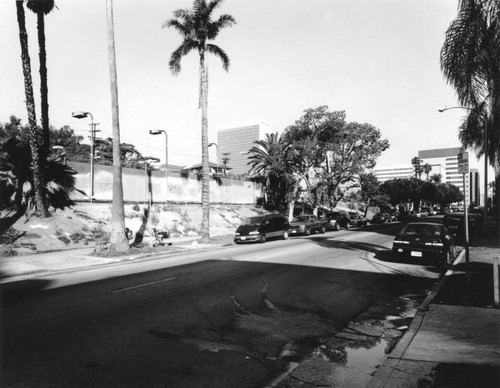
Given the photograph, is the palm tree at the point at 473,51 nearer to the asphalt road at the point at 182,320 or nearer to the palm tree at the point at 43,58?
the asphalt road at the point at 182,320

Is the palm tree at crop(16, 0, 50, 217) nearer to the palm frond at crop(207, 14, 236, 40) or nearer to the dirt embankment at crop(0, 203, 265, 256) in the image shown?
the dirt embankment at crop(0, 203, 265, 256)

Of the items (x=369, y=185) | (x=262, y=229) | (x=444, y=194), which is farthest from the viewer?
(x=444, y=194)

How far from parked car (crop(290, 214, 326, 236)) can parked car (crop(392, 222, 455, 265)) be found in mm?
13419

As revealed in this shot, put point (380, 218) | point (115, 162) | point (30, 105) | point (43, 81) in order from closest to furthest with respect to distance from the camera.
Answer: point (115, 162)
point (30, 105)
point (43, 81)
point (380, 218)

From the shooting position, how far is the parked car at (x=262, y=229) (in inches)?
850

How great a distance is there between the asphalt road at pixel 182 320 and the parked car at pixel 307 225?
1438cm

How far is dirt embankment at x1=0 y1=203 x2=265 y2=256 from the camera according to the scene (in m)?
17.4

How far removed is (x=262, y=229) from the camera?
22125mm

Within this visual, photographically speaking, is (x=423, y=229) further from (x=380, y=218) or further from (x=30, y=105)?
(x=380, y=218)

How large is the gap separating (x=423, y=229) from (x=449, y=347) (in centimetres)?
Answer: 936

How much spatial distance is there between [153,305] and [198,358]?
296 centimetres

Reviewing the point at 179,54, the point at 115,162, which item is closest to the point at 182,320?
the point at 115,162

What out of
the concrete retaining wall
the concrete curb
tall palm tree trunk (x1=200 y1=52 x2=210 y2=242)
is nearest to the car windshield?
the concrete curb

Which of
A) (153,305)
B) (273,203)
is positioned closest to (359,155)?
(273,203)
